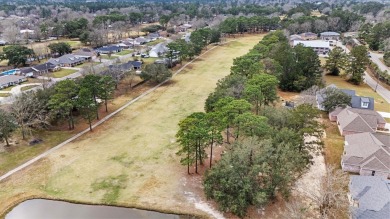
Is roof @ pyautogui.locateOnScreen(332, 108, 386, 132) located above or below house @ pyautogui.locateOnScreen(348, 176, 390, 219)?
above

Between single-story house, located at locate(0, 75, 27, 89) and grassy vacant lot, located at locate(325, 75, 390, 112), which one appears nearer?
grassy vacant lot, located at locate(325, 75, 390, 112)

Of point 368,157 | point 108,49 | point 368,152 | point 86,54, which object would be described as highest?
point 108,49

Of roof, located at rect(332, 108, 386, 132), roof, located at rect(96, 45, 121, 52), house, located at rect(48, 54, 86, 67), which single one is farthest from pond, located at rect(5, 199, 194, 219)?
roof, located at rect(96, 45, 121, 52)

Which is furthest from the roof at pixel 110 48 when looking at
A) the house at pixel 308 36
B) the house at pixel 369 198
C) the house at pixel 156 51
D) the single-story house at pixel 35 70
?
A: the house at pixel 369 198

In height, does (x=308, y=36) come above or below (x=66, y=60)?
above

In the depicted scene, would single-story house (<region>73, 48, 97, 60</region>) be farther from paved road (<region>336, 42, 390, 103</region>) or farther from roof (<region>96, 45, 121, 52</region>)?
paved road (<region>336, 42, 390, 103</region>)

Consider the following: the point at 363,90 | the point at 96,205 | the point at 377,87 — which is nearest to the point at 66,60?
the point at 96,205

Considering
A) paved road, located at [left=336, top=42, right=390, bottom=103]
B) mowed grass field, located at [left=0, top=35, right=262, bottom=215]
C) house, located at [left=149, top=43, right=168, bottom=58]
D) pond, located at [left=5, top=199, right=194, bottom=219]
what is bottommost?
pond, located at [left=5, top=199, right=194, bottom=219]

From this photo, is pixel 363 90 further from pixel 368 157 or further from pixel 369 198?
pixel 369 198
